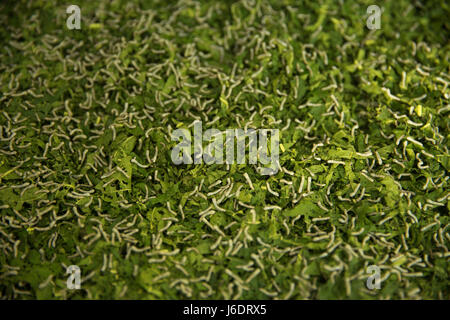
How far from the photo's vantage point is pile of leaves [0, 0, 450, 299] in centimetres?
99

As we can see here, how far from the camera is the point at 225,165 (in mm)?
1130

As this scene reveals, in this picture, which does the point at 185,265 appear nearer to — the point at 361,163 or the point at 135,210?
the point at 135,210

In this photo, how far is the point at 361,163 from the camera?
1.14m

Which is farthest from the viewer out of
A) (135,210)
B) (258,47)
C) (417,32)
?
(417,32)

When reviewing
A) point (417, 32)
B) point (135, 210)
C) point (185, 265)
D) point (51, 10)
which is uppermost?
point (51, 10)

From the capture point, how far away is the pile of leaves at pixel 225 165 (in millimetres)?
985

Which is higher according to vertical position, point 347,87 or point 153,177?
point 347,87

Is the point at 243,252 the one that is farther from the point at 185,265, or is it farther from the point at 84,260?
the point at 84,260

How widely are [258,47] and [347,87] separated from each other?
13.5 inches

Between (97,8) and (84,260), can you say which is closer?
(84,260)

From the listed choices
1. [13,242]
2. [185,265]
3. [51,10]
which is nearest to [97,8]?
[51,10]

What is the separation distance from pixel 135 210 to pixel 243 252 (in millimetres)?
327

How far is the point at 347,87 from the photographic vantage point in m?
1.33
